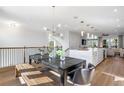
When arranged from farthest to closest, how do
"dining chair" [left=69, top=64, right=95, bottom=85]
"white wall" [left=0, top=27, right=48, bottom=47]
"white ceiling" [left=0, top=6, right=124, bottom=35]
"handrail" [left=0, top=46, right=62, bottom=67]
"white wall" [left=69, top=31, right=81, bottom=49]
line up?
"white wall" [left=69, top=31, right=81, bottom=49], "white wall" [left=0, top=27, right=48, bottom=47], "handrail" [left=0, top=46, right=62, bottom=67], "white ceiling" [left=0, top=6, right=124, bottom=35], "dining chair" [left=69, top=64, right=95, bottom=85]

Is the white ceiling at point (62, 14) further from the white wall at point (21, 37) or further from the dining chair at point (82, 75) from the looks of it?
the dining chair at point (82, 75)

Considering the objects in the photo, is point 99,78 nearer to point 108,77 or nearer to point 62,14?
point 108,77

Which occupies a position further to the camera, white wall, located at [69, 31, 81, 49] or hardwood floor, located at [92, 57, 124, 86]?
white wall, located at [69, 31, 81, 49]

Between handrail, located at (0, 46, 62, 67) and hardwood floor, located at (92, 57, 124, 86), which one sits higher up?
handrail, located at (0, 46, 62, 67)

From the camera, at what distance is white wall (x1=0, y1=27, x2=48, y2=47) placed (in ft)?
20.2

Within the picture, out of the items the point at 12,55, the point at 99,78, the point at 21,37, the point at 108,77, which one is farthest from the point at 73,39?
the point at 99,78

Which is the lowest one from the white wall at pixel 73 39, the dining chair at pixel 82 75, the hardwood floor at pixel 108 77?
the hardwood floor at pixel 108 77

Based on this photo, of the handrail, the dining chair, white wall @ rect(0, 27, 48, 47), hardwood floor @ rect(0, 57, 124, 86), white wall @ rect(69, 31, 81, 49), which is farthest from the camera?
white wall @ rect(69, 31, 81, 49)

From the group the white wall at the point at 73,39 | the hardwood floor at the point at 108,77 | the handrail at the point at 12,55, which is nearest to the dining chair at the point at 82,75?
the hardwood floor at the point at 108,77

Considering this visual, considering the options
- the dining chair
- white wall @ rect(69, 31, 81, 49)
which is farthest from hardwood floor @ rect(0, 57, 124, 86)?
white wall @ rect(69, 31, 81, 49)

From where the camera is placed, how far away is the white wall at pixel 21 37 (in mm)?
6172

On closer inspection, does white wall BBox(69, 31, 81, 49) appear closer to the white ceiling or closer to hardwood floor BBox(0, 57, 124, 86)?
the white ceiling

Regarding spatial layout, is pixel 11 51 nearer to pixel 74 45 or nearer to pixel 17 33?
pixel 17 33

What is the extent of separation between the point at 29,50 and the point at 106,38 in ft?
36.8
